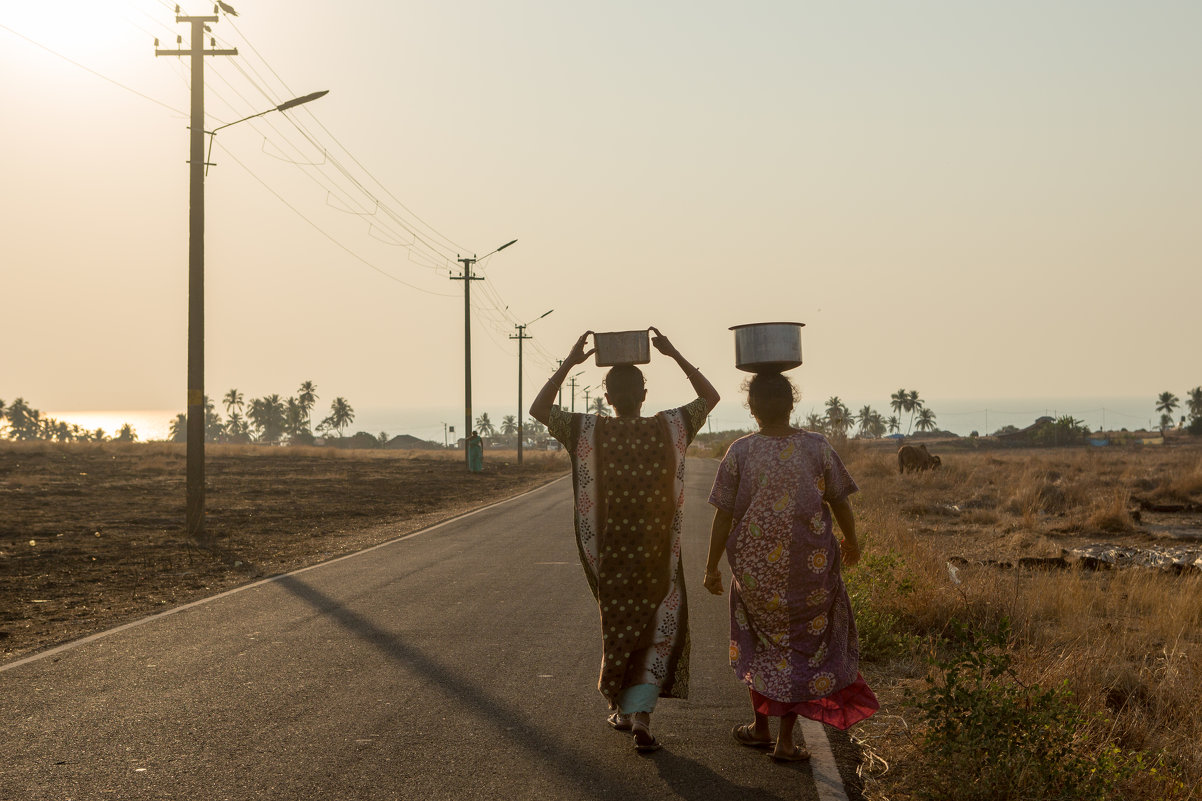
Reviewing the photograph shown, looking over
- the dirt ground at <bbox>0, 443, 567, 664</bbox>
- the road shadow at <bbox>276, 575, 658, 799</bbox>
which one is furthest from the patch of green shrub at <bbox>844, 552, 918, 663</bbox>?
the dirt ground at <bbox>0, 443, 567, 664</bbox>

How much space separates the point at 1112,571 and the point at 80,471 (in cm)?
3912

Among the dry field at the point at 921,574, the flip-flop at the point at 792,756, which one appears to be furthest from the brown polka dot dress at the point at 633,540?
the dry field at the point at 921,574

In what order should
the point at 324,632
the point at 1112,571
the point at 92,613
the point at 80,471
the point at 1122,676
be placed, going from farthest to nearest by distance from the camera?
the point at 80,471 < the point at 1112,571 < the point at 92,613 < the point at 324,632 < the point at 1122,676

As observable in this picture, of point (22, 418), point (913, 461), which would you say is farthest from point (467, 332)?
point (22, 418)

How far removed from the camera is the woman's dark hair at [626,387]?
5.52 m

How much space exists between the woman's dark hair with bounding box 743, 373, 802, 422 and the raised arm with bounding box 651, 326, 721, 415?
1.10ft

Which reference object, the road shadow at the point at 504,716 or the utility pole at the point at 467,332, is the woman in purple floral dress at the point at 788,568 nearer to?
the road shadow at the point at 504,716

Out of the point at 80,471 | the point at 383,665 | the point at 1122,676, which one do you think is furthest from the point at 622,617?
the point at 80,471

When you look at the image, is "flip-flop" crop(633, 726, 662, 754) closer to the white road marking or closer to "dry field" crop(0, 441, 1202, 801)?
the white road marking

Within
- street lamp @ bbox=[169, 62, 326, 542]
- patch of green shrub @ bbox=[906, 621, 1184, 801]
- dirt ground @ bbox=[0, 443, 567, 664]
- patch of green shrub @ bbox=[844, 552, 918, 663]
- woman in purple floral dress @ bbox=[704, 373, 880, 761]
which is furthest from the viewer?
street lamp @ bbox=[169, 62, 326, 542]

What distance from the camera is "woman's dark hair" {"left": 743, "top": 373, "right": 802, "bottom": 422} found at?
5.35m

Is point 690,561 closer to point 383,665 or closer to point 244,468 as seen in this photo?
point 383,665

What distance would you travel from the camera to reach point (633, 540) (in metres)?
5.51

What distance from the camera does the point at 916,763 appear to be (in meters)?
5.30
